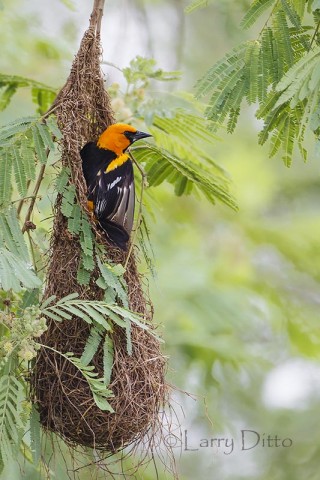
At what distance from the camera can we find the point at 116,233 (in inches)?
167

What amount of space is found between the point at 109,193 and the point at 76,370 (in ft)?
2.80

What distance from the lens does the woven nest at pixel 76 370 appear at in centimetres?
391

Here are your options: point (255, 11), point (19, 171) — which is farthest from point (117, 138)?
point (255, 11)

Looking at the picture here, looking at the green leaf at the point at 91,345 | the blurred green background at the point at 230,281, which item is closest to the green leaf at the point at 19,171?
the green leaf at the point at 91,345

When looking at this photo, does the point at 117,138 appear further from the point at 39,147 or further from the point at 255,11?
the point at 255,11

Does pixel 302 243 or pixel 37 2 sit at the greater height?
pixel 37 2

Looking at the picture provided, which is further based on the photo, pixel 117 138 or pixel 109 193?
pixel 117 138

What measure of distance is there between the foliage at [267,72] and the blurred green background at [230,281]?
2.44m

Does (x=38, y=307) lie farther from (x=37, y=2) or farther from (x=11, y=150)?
(x=37, y=2)

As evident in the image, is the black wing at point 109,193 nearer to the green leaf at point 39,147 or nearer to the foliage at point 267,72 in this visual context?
the green leaf at point 39,147

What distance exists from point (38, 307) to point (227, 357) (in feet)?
13.1

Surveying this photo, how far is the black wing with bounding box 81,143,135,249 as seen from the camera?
14.0 feet

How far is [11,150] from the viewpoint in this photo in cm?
403

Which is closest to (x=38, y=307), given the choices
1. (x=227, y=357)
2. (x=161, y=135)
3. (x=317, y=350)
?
(x=161, y=135)
